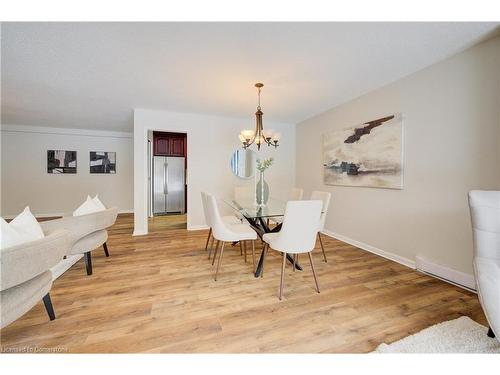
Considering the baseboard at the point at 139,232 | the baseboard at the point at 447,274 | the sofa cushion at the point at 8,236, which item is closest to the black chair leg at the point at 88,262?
the sofa cushion at the point at 8,236

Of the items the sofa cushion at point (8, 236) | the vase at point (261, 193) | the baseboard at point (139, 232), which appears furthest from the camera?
the baseboard at point (139, 232)

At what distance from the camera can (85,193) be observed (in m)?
5.50

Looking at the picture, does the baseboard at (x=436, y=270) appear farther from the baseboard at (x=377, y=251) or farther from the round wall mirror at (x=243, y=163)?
the round wall mirror at (x=243, y=163)

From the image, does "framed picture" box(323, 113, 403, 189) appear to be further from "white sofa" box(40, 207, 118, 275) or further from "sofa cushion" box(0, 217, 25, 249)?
"sofa cushion" box(0, 217, 25, 249)

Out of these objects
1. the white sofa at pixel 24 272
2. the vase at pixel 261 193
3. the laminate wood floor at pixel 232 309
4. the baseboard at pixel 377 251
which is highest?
the vase at pixel 261 193

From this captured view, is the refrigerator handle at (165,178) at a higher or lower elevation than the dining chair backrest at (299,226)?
higher

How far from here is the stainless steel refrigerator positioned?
5.54 metres

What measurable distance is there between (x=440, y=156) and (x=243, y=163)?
10.2 ft

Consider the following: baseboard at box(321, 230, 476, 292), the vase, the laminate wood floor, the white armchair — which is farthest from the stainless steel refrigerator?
the white armchair

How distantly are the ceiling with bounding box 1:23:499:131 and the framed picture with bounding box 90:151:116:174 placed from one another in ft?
7.30

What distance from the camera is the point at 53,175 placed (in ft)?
17.1

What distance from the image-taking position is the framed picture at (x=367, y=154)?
253cm

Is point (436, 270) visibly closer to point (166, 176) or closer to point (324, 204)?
point (324, 204)

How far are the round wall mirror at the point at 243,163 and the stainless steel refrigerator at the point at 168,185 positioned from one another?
2.20 meters
